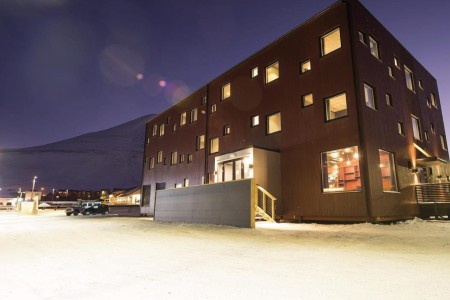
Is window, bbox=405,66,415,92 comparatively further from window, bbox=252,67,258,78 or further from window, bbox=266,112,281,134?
window, bbox=252,67,258,78

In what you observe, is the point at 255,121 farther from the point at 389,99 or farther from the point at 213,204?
the point at 389,99

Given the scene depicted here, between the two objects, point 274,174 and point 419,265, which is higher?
point 274,174

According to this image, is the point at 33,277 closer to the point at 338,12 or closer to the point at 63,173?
the point at 338,12

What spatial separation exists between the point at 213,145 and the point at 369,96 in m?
11.7

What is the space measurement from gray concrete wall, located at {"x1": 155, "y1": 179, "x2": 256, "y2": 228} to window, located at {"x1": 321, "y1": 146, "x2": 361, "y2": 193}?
14.0 feet

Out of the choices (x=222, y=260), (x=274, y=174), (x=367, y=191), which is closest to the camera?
(x=222, y=260)

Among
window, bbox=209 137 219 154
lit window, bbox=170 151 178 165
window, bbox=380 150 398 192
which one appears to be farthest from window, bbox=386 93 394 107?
lit window, bbox=170 151 178 165

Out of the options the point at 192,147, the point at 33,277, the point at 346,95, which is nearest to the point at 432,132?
the point at 346,95

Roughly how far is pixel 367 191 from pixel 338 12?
29.4 ft

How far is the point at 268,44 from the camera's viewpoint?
675 inches

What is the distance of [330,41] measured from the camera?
551 inches

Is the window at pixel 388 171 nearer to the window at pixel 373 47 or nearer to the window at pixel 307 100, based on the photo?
the window at pixel 307 100

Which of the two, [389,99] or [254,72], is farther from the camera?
[254,72]

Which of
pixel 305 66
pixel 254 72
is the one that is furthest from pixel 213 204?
pixel 254 72
